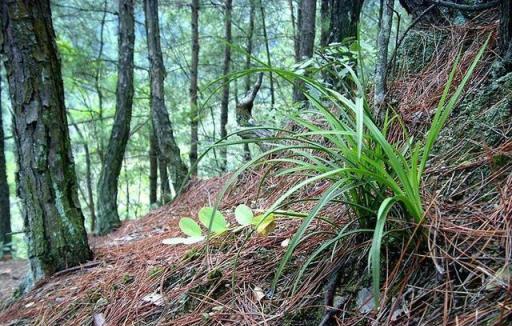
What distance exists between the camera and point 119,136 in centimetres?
470

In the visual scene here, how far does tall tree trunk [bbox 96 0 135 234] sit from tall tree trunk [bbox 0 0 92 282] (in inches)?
96.5

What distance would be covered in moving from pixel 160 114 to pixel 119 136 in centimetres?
69

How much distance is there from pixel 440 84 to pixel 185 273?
Result: 4.89ft

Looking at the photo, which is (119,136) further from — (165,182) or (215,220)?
(215,220)

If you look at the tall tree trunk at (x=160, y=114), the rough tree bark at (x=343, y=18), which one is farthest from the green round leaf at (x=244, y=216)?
the tall tree trunk at (x=160, y=114)

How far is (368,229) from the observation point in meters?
1.17

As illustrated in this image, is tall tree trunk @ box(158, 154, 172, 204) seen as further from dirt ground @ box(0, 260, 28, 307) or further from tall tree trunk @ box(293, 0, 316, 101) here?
tall tree trunk @ box(293, 0, 316, 101)

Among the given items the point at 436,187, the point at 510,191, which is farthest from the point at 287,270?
the point at 510,191

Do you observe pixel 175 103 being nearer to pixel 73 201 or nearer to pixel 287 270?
pixel 73 201

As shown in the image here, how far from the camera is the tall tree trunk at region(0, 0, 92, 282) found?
2162 millimetres

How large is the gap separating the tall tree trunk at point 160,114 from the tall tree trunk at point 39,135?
76.8 inches

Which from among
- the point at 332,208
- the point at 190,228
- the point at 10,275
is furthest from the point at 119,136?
the point at 332,208

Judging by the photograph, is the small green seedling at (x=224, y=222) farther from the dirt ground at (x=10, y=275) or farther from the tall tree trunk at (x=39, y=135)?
the dirt ground at (x=10, y=275)

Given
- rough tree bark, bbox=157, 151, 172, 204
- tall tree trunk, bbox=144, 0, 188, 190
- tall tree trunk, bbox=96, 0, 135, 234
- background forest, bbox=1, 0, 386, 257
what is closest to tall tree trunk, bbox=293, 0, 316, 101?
tall tree trunk, bbox=144, 0, 188, 190
